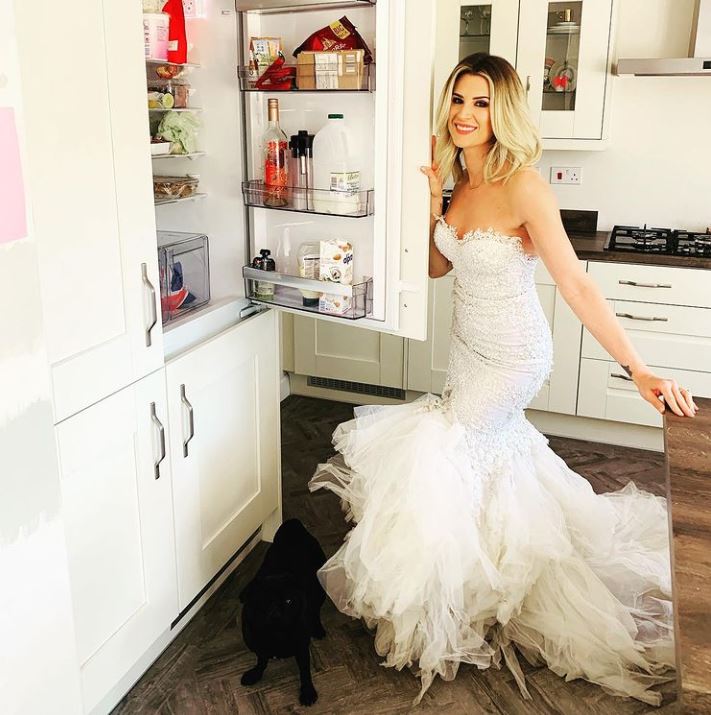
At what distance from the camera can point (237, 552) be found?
8.66ft

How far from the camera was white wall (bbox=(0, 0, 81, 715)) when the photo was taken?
1205mm

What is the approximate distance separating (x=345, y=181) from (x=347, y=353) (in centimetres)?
196

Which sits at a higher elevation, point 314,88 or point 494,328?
point 314,88

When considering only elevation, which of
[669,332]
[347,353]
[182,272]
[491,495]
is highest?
[182,272]

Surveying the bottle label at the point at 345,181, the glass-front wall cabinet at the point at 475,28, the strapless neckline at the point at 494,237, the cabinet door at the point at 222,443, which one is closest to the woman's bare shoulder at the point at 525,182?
the strapless neckline at the point at 494,237

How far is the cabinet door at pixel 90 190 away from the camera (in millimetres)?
1559

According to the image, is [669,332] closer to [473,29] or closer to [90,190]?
[473,29]

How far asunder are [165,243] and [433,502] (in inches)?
40.3

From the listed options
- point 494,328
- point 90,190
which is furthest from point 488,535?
point 90,190

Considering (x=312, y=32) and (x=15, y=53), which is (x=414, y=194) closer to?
(x=312, y=32)

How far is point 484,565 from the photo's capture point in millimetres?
2137

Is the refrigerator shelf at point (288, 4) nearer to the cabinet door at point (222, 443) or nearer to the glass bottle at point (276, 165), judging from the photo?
the glass bottle at point (276, 165)

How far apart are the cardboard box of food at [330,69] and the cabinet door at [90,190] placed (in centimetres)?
51

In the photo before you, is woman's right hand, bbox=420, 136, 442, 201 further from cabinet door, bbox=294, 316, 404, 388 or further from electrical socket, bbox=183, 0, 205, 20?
cabinet door, bbox=294, 316, 404, 388
